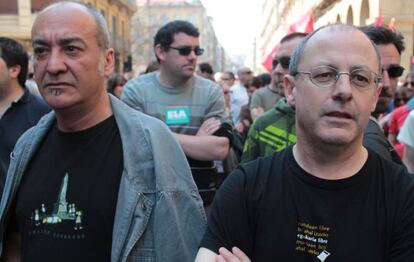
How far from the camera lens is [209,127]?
3.44 meters

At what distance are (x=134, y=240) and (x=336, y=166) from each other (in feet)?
2.78

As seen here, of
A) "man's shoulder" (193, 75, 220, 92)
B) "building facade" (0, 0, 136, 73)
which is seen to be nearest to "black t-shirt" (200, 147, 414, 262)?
"man's shoulder" (193, 75, 220, 92)

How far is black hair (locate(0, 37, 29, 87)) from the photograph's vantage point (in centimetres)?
354

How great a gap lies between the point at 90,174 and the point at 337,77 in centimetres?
110

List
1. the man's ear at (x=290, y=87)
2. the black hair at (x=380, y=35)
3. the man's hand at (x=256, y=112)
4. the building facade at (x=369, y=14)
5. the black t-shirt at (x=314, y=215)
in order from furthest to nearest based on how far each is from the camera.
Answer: the building facade at (x=369, y=14), the man's hand at (x=256, y=112), the black hair at (x=380, y=35), the man's ear at (x=290, y=87), the black t-shirt at (x=314, y=215)

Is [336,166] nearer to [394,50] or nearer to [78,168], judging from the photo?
[78,168]

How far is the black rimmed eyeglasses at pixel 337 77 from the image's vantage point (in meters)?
1.64

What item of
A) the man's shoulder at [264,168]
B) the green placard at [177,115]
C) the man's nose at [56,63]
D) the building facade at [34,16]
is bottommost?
the man's shoulder at [264,168]

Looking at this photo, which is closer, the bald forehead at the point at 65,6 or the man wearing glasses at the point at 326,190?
the man wearing glasses at the point at 326,190

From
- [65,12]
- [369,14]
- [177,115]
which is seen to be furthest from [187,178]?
[369,14]

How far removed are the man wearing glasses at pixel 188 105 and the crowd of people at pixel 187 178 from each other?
1.23 m

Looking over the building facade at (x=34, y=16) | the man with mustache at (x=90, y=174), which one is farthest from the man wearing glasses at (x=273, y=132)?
the building facade at (x=34, y=16)

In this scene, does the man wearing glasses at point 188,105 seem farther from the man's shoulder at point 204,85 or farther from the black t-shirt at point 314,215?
the black t-shirt at point 314,215

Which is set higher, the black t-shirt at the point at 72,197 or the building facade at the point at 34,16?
the building facade at the point at 34,16
